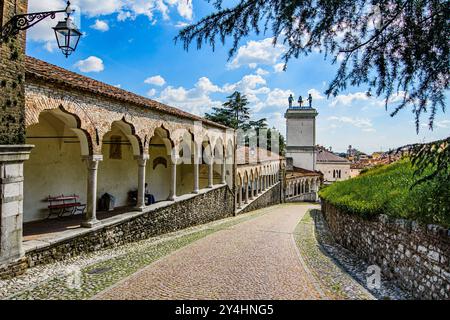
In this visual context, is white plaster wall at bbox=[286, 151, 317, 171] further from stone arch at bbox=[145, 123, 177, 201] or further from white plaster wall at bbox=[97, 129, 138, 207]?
white plaster wall at bbox=[97, 129, 138, 207]

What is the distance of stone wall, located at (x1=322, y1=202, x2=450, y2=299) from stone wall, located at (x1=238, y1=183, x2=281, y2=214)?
15.8m

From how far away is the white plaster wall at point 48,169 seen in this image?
10170mm

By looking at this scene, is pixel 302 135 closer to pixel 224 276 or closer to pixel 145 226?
pixel 145 226

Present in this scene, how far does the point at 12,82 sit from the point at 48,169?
513 centimetres

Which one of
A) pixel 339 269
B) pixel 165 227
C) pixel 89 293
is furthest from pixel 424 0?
pixel 165 227

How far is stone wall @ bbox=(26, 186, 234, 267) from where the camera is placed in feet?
24.7

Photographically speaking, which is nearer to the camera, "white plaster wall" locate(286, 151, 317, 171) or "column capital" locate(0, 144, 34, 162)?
"column capital" locate(0, 144, 34, 162)

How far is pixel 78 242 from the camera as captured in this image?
27.0 ft

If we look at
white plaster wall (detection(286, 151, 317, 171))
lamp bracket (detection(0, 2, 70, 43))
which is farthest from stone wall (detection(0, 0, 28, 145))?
white plaster wall (detection(286, 151, 317, 171))

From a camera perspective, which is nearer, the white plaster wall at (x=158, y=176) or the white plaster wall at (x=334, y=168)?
the white plaster wall at (x=158, y=176)

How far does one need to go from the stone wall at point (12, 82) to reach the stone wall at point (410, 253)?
786 centimetres

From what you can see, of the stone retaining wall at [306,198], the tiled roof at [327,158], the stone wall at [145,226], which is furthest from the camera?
the tiled roof at [327,158]

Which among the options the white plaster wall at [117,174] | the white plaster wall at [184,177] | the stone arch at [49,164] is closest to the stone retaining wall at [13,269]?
the stone arch at [49,164]

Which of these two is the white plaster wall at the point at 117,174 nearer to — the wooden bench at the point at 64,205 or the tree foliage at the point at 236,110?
the wooden bench at the point at 64,205
